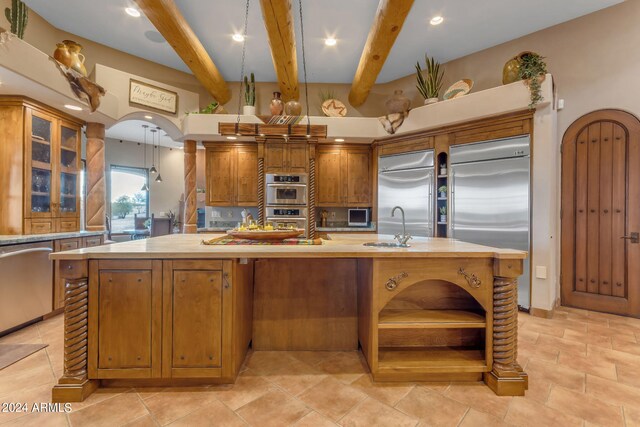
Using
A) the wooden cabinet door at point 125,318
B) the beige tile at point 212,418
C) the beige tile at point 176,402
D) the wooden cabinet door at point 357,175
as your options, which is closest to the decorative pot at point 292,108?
the wooden cabinet door at point 357,175

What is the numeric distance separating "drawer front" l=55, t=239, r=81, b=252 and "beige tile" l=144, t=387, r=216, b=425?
2515mm

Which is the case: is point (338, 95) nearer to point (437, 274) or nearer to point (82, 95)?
point (82, 95)

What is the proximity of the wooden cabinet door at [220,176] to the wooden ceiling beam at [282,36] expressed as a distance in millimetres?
1650

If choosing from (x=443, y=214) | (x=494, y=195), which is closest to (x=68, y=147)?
(x=443, y=214)

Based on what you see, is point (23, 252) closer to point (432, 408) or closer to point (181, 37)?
point (181, 37)

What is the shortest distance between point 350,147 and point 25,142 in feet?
14.8

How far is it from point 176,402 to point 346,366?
120 centimetres

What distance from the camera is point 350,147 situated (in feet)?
17.2

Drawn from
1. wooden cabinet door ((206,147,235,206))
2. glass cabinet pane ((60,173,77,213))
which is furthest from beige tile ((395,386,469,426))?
glass cabinet pane ((60,173,77,213))

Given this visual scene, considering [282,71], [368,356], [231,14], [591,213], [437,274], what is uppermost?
[231,14]

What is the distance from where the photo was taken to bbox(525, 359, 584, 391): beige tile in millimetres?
1999

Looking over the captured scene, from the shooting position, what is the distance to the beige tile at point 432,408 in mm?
1636

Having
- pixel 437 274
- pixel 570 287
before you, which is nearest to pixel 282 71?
pixel 437 274

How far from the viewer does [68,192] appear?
3.90m
